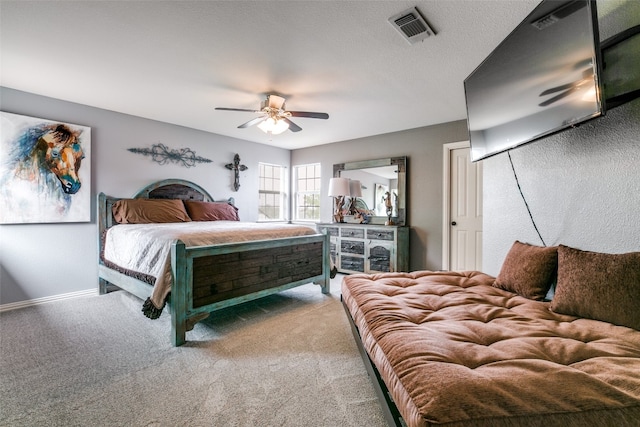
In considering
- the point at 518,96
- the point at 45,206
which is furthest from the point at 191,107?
the point at 518,96

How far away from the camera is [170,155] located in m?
4.30

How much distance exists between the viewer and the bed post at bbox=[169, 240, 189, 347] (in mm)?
2186

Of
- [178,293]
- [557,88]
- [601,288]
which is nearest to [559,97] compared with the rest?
[557,88]

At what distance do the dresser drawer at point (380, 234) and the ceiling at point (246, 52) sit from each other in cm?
172

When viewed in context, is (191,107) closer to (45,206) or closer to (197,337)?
(45,206)

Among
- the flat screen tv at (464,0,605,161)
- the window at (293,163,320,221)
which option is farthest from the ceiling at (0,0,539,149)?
the window at (293,163,320,221)

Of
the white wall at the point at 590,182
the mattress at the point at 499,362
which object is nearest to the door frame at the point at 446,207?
the white wall at the point at 590,182

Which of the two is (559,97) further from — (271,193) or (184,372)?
A: (271,193)

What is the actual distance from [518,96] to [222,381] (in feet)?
8.03

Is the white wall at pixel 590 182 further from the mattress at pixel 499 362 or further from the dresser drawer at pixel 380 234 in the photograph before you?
the dresser drawer at pixel 380 234

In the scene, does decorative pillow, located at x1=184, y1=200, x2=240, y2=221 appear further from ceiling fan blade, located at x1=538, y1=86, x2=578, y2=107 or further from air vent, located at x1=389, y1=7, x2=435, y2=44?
ceiling fan blade, located at x1=538, y1=86, x2=578, y2=107

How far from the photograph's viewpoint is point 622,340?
3.64 feet

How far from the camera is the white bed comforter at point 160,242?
224 centimetres

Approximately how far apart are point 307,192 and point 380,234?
214 cm
